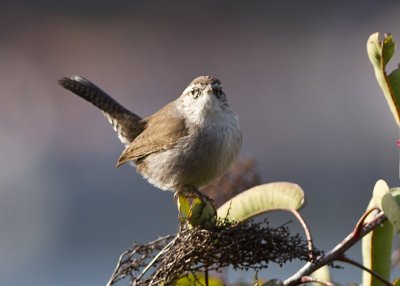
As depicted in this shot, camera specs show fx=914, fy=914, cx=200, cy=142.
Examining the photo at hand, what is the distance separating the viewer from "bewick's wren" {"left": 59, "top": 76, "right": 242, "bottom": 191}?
138 inches

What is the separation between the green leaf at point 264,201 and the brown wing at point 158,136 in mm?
1054

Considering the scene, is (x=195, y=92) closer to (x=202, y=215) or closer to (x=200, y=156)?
(x=200, y=156)

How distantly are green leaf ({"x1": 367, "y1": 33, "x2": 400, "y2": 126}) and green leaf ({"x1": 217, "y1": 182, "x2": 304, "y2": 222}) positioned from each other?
38 cm

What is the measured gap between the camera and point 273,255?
226 centimetres

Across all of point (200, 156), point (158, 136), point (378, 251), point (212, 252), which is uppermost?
point (158, 136)

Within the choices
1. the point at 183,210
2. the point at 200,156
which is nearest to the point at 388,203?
the point at 183,210

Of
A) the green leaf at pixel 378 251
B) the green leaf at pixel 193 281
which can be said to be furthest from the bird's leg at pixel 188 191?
the green leaf at pixel 378 251

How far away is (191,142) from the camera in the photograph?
3605 mm

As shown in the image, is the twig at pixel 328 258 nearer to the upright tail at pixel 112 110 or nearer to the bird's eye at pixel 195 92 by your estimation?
the bird's eye at pixel 195 92

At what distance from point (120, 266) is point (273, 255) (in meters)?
0.38

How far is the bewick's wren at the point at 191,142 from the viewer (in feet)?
11.5

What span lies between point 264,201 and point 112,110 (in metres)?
1.96

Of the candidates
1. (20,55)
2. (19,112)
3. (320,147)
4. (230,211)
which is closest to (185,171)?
(230,211)

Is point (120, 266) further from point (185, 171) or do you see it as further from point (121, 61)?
point (121, 61)
